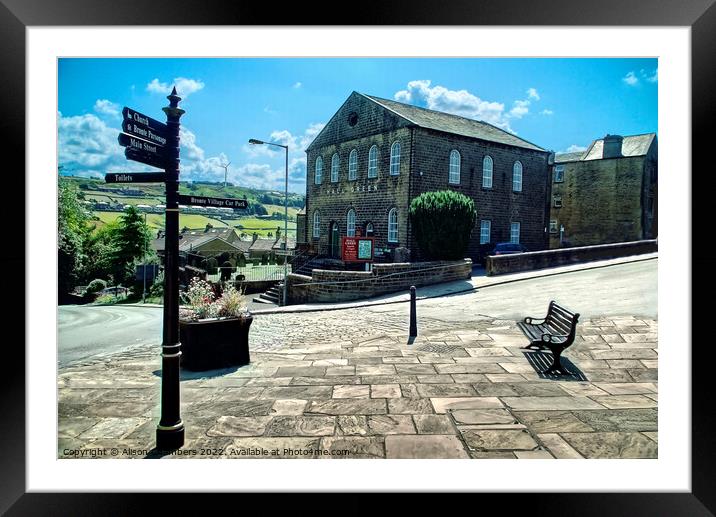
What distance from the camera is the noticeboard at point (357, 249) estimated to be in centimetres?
1170

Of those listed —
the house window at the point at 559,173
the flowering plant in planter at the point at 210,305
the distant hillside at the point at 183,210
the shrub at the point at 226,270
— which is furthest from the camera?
the house window at the point at 559,173

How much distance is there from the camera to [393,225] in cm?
1330

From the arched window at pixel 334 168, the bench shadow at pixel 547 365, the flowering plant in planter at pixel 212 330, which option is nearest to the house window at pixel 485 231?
the arched window at pixel 334 168

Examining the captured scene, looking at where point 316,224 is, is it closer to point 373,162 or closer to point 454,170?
point 373,162

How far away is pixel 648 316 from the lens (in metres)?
5.80

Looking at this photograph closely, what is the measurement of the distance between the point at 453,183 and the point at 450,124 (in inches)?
84.6

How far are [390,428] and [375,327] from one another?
3344mm

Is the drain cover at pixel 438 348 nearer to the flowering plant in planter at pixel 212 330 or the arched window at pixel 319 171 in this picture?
the flowering plant in planter at pixel 212 330

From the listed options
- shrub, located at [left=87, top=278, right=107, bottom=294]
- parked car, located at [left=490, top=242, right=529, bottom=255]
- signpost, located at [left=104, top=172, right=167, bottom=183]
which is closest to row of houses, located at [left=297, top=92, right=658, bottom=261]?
parked car, located at [left=490, top=242, right=529, bottom=255]

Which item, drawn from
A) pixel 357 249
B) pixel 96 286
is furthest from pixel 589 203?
pixel 96 286

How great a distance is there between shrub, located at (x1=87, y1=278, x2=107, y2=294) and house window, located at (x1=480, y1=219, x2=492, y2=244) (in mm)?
11008

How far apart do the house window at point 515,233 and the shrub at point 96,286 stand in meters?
12.1
